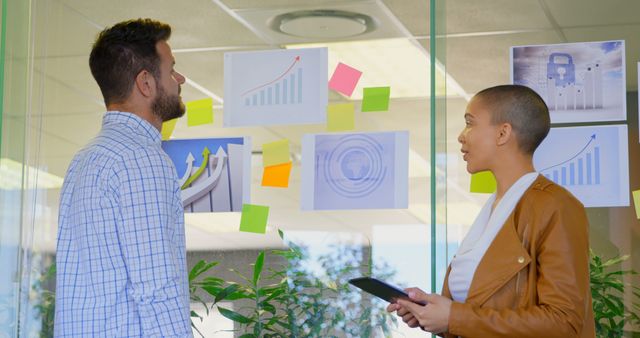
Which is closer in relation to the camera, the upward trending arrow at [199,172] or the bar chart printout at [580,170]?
the bar chart printout at [580,170]

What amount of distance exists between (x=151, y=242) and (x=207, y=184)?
2.98 ft

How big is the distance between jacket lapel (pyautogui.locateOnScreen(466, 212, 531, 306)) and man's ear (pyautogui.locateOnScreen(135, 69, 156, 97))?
88 centimetres

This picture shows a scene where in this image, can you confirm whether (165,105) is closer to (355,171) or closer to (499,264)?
(355,171)

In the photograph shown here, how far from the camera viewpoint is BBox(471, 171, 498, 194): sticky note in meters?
3.16

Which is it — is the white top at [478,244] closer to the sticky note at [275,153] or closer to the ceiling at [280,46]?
the ceiling at [280,46]

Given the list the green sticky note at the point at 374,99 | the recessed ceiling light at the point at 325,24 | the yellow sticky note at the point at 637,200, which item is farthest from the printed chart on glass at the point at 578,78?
the recessed ceiling light at the point at 325,24

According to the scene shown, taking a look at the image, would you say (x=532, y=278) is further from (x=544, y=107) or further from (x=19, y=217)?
(x=19, y=217)

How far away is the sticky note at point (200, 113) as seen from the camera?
3402 mm

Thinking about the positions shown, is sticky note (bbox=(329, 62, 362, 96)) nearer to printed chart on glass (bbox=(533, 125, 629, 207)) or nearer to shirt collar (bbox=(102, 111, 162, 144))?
printed chart on glass (bbox=(533, 125, 629, 207))

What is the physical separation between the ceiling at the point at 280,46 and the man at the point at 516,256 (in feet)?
1.90

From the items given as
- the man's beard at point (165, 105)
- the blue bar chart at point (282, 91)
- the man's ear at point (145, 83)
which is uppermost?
the blue bar chart at point (282, 91)

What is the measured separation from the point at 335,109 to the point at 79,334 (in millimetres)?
1126

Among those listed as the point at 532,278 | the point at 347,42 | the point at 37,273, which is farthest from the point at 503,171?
the point at 37,273

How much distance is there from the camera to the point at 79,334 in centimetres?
247
